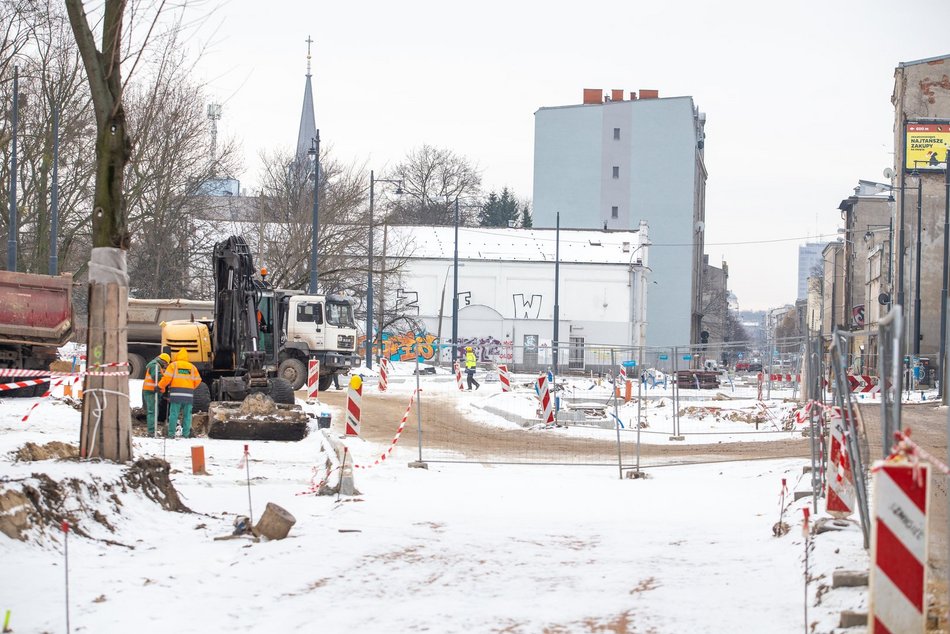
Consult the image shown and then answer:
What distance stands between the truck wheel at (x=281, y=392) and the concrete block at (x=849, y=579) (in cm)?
1729

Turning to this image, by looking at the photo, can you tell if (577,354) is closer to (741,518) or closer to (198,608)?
(741,518)

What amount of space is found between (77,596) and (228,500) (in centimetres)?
527

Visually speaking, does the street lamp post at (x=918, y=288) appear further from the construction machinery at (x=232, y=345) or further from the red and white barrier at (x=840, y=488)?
the red and white barrier at (x=840, y=488)

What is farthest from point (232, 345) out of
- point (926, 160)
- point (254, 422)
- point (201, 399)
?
point (926, 160)

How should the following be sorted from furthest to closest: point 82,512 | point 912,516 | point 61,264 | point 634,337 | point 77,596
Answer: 1. point 634,337
2. point 61,264
3. point 82,512
4. point 77,596
5. point 912,516

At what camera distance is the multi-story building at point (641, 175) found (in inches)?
3223

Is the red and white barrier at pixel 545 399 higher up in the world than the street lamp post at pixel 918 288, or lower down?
lower down

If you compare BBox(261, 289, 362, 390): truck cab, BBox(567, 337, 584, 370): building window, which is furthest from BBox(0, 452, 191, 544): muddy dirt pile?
BBox(261, 289, 362, 390): truck cab

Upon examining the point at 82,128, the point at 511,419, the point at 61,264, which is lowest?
the point at 511,419

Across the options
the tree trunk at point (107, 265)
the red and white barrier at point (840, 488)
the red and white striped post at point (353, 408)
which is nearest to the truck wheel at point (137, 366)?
the red and white striped post at point (353, 408)

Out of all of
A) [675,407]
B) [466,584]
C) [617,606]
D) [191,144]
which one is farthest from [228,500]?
[191,144]

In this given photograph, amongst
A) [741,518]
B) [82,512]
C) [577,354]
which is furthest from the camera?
[577,354]

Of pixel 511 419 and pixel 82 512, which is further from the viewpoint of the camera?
pixel 511 419

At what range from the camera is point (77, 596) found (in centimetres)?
745
